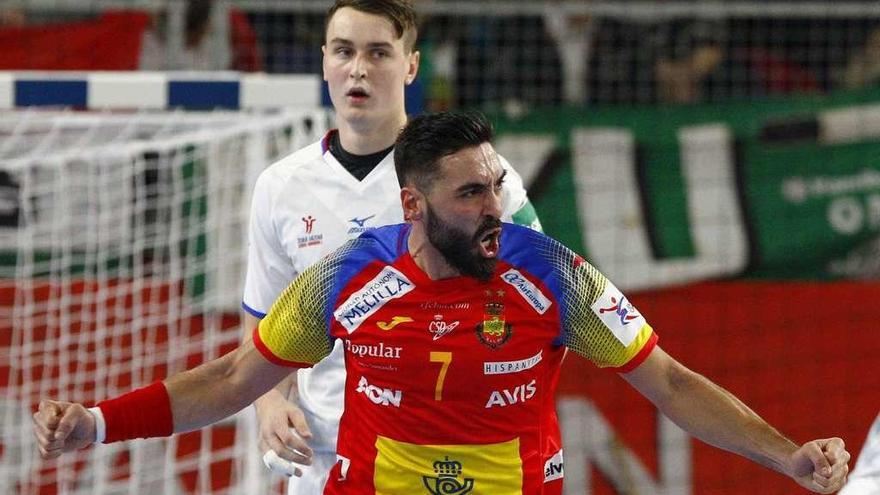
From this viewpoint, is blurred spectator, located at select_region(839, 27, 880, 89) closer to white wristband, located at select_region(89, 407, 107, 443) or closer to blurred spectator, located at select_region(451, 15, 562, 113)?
blurred spectator, located at select_region(451, 15, 562, 113)

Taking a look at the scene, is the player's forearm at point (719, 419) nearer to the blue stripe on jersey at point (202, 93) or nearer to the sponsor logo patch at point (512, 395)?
the sponsor logo patch at point (512, 395)

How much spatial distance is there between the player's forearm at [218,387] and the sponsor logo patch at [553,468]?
0.74 metres

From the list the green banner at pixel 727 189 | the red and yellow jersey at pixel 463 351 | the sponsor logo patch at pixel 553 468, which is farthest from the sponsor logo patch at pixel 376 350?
the green banner at pixel 727 189

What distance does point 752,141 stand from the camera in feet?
27.9

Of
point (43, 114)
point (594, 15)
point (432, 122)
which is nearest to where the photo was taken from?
point (432, 122)

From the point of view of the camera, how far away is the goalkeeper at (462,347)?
3557 mm

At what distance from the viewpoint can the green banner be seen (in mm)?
8422

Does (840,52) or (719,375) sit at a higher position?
(840,52)

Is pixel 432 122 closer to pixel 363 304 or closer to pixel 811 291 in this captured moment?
pixel 363 304

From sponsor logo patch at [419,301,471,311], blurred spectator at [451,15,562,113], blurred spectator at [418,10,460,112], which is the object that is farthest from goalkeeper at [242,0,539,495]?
blurred spectator at [451,15,562,113]

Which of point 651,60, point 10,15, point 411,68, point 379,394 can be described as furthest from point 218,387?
point 651,60

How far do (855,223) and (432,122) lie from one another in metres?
5.43

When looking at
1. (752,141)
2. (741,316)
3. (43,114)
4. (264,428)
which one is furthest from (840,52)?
(264,428)

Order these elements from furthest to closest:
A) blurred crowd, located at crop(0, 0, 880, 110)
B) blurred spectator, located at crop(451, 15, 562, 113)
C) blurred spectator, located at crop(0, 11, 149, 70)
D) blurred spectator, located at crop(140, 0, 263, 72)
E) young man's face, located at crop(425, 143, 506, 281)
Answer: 1. blurred spectator, located at crop(451, 15, 562, 113)
2. blurred crowd, located at crop(0, 0, 880, 110)
3. blurred spectator, located at crop(140, 0, 263, 72)
4. blurred spectator, located at crop(0, 11, 149, 70)
5. young man's face, located at crop(425, 143, 506, 281)
